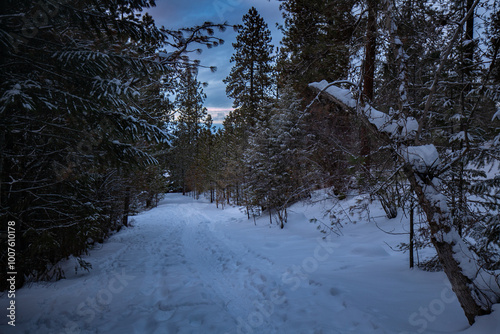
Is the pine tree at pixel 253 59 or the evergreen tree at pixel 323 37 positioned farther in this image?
the pine tree at pixel 253 59

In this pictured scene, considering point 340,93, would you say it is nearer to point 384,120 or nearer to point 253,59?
point 384,120

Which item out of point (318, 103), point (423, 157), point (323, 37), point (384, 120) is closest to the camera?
point (423, 157)

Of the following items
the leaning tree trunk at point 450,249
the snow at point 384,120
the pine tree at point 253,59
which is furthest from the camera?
the pine tree at point 253,59

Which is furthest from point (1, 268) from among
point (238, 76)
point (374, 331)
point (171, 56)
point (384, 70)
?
point (238, 76)

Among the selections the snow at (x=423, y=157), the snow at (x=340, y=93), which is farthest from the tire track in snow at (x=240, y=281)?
the snow at (x=340, y=93)

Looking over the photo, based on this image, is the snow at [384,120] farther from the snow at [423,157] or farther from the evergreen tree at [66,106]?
the evergreen tree at [66,106]

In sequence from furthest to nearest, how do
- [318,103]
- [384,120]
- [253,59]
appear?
[253,59]
[318,103]
[384,120]

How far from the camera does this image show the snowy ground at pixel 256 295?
11.0ft

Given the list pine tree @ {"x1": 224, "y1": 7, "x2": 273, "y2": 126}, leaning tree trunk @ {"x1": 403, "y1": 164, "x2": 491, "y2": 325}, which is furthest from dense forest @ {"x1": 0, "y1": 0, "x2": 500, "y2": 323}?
pine tree @ {"x1": 224, "y1": 7, "x2": 273, "y2": 126}

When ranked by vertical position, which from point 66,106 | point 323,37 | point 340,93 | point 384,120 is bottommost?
point 384,120

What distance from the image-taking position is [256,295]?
443 cm

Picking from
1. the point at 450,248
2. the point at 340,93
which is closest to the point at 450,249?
the point at 450,248

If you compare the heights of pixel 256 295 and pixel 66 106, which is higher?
pixel 66 106

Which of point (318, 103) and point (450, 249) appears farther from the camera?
point (318, 103)
